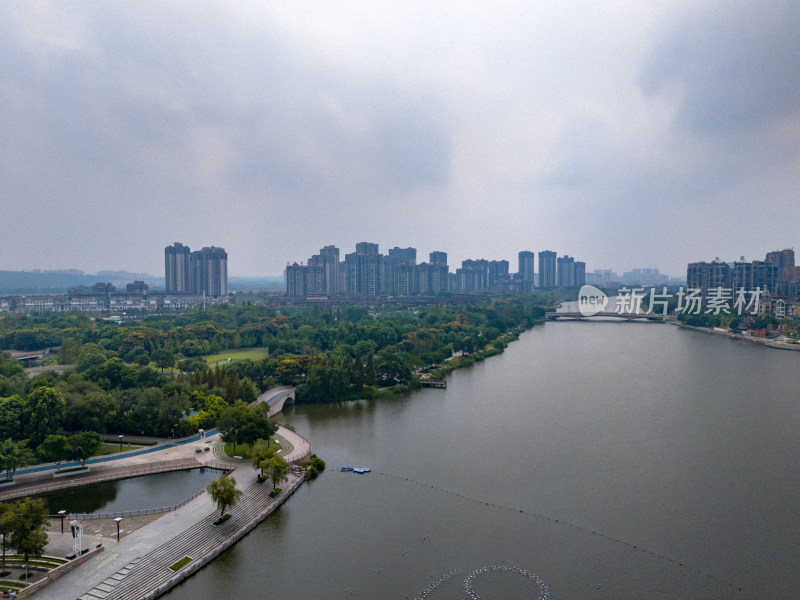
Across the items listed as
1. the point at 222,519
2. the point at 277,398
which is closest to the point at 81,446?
the point at 222,519

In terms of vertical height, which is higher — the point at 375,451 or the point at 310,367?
the point at 310,367

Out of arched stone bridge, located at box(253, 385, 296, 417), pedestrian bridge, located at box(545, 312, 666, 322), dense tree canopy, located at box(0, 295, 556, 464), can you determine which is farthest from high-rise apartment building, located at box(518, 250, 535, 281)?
arched stone bridge, located at box(253, 385, 296, 417)

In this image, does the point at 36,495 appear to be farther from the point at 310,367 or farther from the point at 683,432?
the point at 683,432

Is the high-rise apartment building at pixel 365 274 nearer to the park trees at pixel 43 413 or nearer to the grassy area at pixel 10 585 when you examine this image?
the park trees at pixel 43 413

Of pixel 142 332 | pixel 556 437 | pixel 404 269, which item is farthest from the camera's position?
pixel 404 269

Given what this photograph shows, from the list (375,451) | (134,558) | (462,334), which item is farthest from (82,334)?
(134,558)

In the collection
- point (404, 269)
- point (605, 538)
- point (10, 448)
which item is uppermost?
point (404, 269)

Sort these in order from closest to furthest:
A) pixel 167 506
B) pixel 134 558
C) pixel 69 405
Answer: pixel 134 558, pixel 167 506, pixel 69 405

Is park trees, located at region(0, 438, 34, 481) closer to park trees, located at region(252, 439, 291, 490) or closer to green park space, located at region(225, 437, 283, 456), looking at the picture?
green park space, located at region(225, 437, 283, 456)
